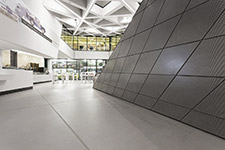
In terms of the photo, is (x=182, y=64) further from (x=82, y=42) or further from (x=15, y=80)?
(x=82, y=42)

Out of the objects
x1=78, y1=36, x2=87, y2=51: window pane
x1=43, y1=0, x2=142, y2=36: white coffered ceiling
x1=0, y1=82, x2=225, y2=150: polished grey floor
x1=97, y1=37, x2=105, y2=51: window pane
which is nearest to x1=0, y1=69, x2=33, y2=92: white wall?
x1=0, y1=82, x2=225, y2=150: polished grey floor

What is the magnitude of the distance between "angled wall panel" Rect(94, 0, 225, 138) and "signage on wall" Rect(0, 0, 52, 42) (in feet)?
17.4

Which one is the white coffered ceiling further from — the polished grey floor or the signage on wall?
the polished grey floor

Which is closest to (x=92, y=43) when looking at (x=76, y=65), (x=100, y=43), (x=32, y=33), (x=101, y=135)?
(x=100, y=43)

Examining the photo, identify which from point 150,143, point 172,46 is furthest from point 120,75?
point 150,143

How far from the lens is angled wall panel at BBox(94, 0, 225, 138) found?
5.63ft

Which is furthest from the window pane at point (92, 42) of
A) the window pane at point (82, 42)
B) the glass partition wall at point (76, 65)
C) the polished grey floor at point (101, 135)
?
the polished grey floor at point (101, 135)

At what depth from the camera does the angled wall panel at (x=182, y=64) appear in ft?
5.63

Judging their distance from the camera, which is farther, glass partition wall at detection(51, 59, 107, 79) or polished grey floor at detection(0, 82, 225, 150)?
glass partition wall at detection(51, 59, 107, 79)

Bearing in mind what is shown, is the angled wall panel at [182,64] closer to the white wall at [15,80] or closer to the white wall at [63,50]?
the white wall at [15,80]

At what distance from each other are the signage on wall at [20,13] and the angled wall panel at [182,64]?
531 centimetres

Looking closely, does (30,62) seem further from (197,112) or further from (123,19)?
(197,112)

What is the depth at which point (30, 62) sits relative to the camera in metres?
10.9

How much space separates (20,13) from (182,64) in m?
7.20
